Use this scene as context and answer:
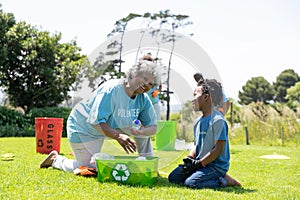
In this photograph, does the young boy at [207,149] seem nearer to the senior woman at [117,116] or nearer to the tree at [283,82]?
the senior woman at [117,116]

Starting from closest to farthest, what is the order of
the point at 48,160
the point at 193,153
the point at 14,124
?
the point at 193,153, the point at 48,160, the point at 14,124

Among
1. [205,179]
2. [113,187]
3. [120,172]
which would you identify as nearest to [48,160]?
[120,172]

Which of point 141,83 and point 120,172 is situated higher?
point 141,83

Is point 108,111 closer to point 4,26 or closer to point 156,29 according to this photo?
point 156,29

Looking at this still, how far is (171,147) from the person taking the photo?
404 centimetres

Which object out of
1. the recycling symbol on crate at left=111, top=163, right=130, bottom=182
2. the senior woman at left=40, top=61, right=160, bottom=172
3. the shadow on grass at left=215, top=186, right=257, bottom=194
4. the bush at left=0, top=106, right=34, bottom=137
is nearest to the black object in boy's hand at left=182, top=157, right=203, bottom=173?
the shadow on grass at left=215, top=186, right=257, bottom=194

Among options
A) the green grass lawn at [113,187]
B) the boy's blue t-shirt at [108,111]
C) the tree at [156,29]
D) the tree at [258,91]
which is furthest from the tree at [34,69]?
the tree at [258,91]

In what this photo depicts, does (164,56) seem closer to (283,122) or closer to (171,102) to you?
(171,102)

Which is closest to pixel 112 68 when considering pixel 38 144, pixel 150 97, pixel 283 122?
pixel 150 97

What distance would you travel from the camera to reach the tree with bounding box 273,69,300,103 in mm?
52775

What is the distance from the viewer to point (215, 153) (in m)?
3.47

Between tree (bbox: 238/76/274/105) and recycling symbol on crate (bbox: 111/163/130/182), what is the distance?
5194 centimetres

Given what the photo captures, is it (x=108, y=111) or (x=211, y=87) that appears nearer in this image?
(x=108, y=111)

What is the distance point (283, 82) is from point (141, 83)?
176ft
